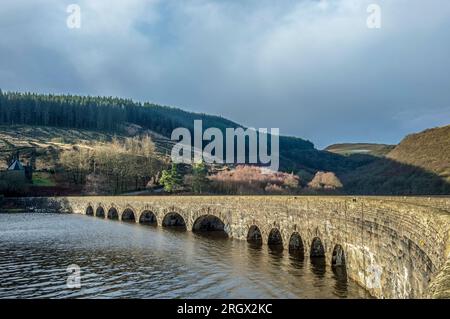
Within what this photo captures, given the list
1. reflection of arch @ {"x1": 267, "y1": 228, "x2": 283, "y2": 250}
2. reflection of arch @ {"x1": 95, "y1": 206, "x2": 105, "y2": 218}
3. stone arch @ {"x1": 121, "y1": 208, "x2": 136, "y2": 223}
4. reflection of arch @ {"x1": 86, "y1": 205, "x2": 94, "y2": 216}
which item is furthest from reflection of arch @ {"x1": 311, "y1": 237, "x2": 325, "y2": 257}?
reflection of arch @ {"x1": 86, "y1": 205, "x2": 94, "y2": 216}

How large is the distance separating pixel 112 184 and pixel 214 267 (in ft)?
311

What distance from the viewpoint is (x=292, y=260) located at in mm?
28547

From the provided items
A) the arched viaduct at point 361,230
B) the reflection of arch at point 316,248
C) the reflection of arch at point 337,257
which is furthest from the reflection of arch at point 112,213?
the reflection of arch at point 337,257

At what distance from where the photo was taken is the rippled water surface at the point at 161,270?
21375 mm

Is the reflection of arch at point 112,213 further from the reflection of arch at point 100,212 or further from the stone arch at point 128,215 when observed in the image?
the stone arch at point 128,215

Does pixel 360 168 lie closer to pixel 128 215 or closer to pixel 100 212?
pixel 100 212

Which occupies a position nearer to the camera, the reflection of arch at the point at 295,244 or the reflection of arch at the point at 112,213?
the reflection of arch at the point at 295,244

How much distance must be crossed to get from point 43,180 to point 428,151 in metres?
99.3

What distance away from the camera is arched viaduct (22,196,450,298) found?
12289 mm

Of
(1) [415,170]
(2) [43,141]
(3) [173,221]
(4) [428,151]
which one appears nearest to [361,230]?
(3) [173,221]

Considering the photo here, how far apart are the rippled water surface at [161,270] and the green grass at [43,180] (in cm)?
7431

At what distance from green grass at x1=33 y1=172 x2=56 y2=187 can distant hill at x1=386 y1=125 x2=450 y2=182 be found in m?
92.4
